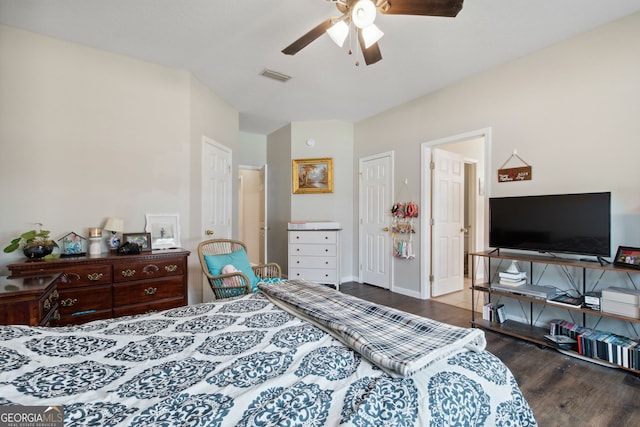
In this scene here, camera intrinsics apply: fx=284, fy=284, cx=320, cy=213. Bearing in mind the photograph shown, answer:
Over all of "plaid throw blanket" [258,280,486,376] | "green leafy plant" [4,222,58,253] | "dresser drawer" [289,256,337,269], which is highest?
"green leafy plant" [4,222,58,253]

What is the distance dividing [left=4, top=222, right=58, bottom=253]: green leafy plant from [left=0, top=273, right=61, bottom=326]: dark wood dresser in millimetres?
527

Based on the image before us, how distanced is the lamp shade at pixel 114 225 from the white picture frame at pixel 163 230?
0.87 ft

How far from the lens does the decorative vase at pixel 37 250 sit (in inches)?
88.7

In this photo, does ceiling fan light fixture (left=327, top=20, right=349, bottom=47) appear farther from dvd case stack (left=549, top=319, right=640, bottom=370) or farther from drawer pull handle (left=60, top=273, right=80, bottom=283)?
dvd case stack (left=549, top=319, right=640, bottom=370)

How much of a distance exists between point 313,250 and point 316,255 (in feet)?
0.29

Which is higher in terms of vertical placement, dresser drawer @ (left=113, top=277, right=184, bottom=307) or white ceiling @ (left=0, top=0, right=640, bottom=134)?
white ceiling @ (left=0, top=0, right=640, bottom=134)

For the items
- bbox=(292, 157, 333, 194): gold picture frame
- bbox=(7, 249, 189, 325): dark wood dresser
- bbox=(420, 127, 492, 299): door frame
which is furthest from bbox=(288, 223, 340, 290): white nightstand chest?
bbox=(7, 249, 189, 325): dark wood dresser

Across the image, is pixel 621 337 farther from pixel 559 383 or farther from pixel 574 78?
pixel 574 78

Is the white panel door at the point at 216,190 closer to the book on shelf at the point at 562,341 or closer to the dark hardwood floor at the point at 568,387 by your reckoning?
the dark hardwood floor at the point at 568,387

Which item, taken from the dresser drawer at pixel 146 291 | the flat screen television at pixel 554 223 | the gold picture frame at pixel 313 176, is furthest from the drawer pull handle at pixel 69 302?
the flat screen television at pixel 554 223

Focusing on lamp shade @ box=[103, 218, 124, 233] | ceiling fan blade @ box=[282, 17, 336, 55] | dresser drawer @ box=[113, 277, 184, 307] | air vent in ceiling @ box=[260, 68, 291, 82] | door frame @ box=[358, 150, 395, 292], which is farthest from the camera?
door frame @ box=[358, 150, 395, 292]

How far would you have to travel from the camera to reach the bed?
74 centimetres

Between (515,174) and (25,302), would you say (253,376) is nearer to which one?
(25,302)

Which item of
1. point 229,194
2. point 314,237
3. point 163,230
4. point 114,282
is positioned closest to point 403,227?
point 314,237
